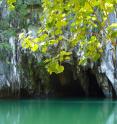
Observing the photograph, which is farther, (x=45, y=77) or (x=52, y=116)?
(x=45, y=77)

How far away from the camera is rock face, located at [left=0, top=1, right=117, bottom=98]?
624 inches

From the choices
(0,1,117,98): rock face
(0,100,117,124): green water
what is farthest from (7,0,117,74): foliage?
(0,1,117,98): rock face

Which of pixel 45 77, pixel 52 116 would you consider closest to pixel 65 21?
pixel 52 116

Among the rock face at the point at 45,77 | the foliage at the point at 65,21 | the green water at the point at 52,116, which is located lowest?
the green water at the point at 52,116

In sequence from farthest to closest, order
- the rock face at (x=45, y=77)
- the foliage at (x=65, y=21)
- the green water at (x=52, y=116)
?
Answer: the rock face at (x=45, y=77) → the green water at (x=52, y=116) → the foliage at (x=65, y=21)

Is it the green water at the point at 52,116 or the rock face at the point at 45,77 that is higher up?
the rock face at the point at 45,77

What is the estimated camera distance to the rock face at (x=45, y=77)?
52.0ft

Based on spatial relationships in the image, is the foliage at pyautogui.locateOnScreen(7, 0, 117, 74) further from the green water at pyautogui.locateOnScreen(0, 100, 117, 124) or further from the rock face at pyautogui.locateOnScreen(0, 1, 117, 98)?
the rock face at pyautogui.locateOnScreen(0, 1, 117, 98)

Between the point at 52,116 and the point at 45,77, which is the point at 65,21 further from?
the point at 45,77

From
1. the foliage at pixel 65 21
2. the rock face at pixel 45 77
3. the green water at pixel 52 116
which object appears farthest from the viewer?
the rock face at pixel 45 77

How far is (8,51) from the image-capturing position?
15711 millimetres

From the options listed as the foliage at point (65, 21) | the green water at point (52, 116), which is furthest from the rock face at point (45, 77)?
the foliage at point (65, 21)

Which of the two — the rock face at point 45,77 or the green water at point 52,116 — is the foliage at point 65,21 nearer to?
the green water at point 52,116

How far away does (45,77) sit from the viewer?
1747 centimetres
